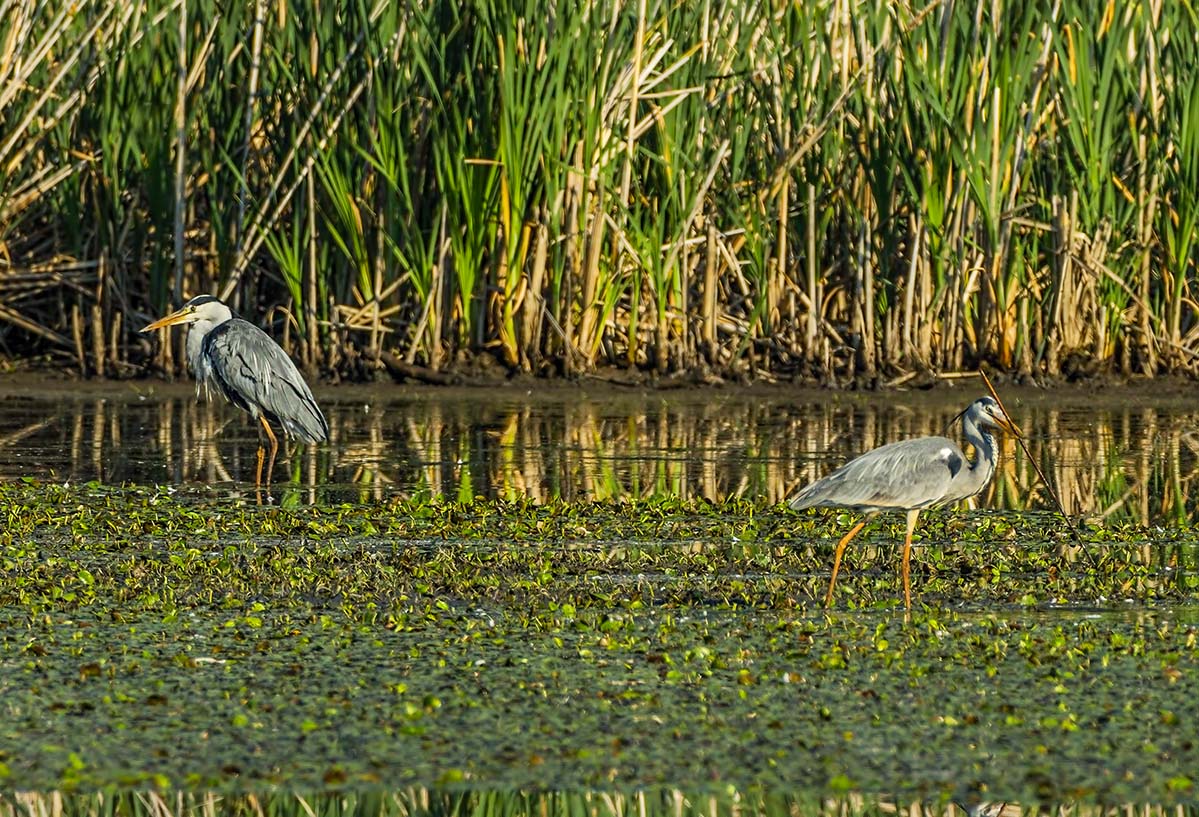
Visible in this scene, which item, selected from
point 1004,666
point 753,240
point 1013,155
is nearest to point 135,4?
point 753,240

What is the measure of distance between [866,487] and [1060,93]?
6.29m

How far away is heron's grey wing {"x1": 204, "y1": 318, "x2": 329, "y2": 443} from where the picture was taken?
10.5m

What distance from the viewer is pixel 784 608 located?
6.75 meters

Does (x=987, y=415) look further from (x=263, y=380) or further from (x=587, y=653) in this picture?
(x=263, y=380)

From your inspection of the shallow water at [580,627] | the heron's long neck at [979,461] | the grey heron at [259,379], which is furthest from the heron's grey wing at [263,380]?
the heron's long neck at [979,461]

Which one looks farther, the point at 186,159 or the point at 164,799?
the point at 186,159

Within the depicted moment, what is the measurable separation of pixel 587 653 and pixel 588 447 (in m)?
5.19

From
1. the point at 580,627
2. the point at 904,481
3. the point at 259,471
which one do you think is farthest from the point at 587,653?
the point at 259,471

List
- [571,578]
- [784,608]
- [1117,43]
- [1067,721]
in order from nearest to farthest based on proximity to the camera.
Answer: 1. [1067,721]
2. [784,608]
3. [571,578]
4. [1117,43]

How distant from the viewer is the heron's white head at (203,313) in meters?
11.6

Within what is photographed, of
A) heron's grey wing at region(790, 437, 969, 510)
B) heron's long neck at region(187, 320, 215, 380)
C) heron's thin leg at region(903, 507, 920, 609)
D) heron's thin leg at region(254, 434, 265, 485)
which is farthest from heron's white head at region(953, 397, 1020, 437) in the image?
heron's long neck at region(187, 320, 215, 380)

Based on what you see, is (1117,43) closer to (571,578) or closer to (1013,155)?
(1013,155)

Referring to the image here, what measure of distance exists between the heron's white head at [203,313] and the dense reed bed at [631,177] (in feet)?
3.99

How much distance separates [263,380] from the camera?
1054 cm
